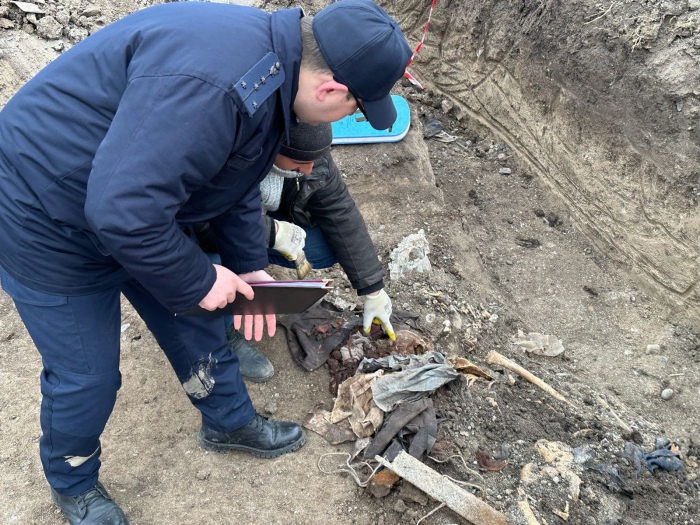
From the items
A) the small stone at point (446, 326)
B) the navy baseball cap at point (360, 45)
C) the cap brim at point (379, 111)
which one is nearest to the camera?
the navy baseball cap at point (360, 45)

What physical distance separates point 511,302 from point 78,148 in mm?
3131

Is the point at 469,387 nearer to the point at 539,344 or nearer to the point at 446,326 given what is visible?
the point at 446,326

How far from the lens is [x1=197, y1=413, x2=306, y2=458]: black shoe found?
2430 mm

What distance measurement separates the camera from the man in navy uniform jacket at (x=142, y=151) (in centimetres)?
134

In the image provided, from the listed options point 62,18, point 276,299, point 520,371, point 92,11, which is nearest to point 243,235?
point 276,299

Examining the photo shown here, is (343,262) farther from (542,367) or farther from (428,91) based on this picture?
(428,91)

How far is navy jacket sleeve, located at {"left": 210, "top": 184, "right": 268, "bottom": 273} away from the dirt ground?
0.96 metres

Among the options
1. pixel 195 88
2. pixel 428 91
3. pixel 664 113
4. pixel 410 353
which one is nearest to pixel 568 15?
pixel 664 113

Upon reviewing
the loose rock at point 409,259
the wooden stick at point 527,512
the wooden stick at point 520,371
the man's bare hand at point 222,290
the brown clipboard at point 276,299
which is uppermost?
the man's bare hand at point 222,290

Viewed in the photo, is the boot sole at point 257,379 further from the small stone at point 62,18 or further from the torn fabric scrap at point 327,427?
the small stone at point 62,18

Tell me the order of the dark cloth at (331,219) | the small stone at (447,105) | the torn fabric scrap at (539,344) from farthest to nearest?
the small stone at (447,105) → the torn fabric scrap at (539,344) → the dark cloth at (331,219)

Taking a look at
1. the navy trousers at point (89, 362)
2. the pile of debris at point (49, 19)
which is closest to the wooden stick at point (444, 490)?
the navy trousers at point (89, 362)

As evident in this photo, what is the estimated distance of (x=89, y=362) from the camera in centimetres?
184

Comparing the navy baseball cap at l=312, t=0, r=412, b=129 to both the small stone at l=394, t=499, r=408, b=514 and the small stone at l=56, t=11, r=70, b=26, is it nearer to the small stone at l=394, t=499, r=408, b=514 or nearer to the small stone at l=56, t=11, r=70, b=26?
the small stone at l=394, t=499, r=408, b=514
